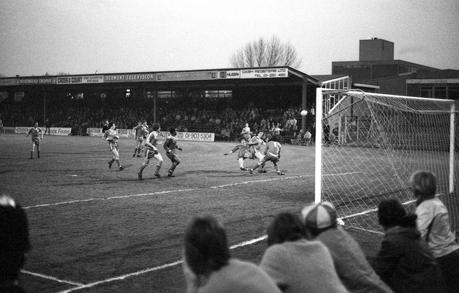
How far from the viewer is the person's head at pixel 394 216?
13.0 feet

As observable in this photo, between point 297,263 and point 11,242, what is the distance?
1.73 m

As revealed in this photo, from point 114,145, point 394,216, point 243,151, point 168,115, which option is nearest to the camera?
point 394,216

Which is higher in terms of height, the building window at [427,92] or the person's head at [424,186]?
the building window at [427,92]

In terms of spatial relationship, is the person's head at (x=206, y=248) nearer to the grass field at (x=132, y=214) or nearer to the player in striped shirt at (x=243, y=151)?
the grass field at (x=132, y=214)

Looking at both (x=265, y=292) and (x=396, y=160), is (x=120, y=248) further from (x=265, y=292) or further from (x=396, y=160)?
(x=396, y=160)

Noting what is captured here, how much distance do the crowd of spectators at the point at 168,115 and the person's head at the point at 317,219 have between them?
118 feet

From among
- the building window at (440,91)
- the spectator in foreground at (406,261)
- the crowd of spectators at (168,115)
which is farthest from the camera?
the crowd of spectators at (168,115)

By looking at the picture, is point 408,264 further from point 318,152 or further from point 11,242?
point 318,152

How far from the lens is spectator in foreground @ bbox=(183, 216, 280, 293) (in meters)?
2.46

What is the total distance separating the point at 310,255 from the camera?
299cm

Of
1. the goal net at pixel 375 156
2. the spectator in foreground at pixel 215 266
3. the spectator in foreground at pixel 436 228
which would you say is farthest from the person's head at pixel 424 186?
the goal net at pixel 375 156

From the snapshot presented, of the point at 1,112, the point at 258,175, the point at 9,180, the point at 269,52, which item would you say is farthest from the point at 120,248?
the point at 269,52

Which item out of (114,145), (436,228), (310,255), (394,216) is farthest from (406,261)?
(114,145)

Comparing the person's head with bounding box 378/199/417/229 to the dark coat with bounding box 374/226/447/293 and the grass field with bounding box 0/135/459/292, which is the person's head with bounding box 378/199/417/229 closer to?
the dark coat with bounding box 374/226/447/293
